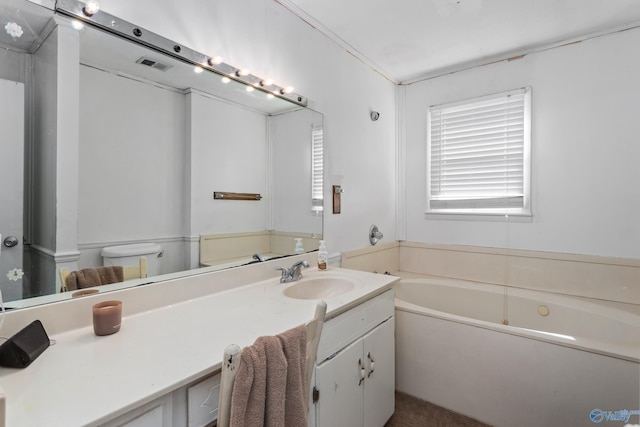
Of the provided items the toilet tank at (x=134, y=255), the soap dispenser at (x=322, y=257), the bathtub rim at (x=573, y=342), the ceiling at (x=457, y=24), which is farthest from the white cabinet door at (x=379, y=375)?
the ceiling at (x=457, y=24)

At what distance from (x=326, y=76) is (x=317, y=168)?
65 centimetres

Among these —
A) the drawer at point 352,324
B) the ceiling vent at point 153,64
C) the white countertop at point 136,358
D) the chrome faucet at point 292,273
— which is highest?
the ceiling vent at point 153,64

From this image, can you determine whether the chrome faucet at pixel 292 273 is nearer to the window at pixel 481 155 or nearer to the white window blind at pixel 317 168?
the white window blind at pixel 317 168

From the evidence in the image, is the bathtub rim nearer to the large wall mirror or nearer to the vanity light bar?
the large wall mirror

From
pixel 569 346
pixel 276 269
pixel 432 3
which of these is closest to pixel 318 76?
pixel 432 3

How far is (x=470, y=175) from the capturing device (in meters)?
2.67

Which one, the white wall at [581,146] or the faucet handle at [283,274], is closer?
the faucet handle at [283,274]

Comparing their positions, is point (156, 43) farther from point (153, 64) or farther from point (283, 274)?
point (283, 274)

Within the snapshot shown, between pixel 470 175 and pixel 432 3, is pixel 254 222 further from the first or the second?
pixel 470 175

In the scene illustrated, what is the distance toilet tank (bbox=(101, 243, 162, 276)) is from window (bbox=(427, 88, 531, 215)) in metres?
2.31

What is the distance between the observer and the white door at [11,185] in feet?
3.15

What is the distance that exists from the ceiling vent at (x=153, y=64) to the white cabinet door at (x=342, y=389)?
54.1 inches

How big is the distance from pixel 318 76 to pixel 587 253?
2.24 meters

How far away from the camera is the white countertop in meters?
0.66
